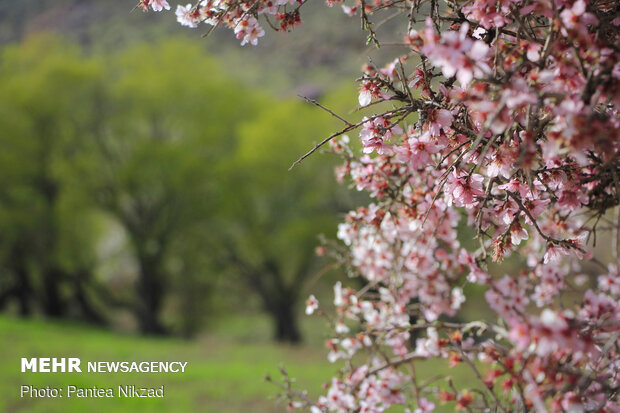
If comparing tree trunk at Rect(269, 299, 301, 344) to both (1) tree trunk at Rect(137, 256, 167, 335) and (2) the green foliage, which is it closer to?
(2) the green foliage

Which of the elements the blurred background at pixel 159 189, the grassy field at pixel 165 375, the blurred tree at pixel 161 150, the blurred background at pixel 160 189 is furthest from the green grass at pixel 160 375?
the blurred tree at pixel 161 150

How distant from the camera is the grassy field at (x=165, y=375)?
7148 millimetres

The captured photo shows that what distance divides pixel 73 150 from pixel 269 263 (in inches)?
302

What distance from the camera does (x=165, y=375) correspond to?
371 inches

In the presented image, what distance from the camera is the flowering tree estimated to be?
4.16ft

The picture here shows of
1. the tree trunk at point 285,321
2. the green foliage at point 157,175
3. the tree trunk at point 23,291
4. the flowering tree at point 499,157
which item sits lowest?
the flowering tree at point 499,157

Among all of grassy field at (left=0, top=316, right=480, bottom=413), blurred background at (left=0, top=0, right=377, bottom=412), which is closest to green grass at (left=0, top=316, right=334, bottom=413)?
grassy field at (left=0, top=316, right=480, bottom=413)

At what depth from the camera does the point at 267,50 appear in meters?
53.3

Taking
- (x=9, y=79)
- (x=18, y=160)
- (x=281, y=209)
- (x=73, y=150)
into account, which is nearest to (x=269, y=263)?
(x=281, y=209)

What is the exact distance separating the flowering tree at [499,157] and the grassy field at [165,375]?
1607mm

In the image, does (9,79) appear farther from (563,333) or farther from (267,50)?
(267,50)

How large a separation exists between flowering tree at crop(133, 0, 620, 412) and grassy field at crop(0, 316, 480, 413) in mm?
1607

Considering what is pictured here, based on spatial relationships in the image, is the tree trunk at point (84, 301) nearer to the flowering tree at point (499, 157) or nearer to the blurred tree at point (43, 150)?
the blurred tree at point (43, 150)

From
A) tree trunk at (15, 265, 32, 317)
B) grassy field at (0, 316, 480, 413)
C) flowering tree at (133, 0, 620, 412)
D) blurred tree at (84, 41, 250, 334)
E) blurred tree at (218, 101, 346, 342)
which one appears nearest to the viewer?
flowering tree at (133, 0, 620, 412)
